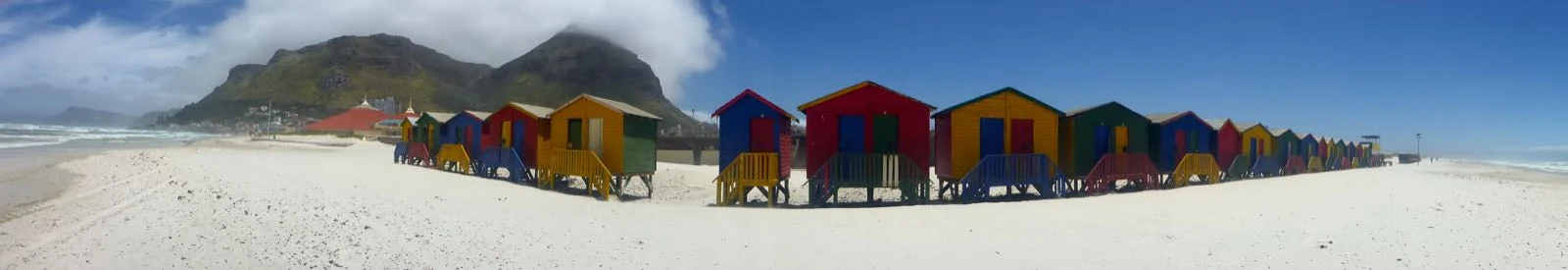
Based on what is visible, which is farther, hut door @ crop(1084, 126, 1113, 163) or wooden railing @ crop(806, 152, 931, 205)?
hut door @ crop(1084, 126, 1113, 163)

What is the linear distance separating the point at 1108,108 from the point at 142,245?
20.0 meters

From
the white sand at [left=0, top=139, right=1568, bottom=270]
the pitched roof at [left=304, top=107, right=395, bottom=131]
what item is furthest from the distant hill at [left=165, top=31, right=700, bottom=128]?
the white sand at [left=0, top=139, right=1568, bottom=270]

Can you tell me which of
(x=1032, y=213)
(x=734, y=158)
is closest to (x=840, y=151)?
(x=734, y=158)

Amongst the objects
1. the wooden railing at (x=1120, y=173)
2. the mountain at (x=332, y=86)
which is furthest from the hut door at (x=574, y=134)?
the mountain at (x=332, y=86)

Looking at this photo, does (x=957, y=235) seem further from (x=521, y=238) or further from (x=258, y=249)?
(x=258, y=249)

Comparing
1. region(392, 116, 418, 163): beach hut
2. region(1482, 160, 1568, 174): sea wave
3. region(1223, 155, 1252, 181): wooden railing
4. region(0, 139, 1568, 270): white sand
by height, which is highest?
region(392, 116, 418, 163): beach hut

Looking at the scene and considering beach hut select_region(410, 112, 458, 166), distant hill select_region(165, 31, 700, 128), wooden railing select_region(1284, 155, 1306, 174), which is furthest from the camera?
distant hill select_region(165, 31, 700, 128)

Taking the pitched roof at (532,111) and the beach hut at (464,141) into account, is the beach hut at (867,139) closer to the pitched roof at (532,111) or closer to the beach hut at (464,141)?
the pitched roof at (532,111)

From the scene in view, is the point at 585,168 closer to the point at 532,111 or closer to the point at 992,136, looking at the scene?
the point at 532,111

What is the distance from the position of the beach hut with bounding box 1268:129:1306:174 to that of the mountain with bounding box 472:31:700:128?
136399mm

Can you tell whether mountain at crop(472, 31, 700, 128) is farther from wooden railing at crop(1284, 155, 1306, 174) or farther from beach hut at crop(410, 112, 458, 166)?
wooden railing at crop(1284, 155, 1306, 174)

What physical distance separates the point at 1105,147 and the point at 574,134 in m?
14.7

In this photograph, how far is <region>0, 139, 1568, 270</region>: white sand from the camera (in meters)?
8.26

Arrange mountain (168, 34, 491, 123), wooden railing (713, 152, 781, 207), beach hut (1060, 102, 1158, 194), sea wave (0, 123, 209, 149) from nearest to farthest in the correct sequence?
wooden railing (713, 152, 781, 207) < beach hut (1060, 102, 1158, 194) < sea wave (0, 123, 209, 149) < mountain (168, 34, 491, 123)
